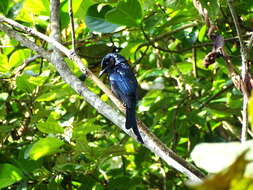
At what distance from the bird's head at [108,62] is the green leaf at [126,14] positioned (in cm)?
43

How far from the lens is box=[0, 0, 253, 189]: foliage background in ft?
6.91

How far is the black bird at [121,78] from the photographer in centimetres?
212

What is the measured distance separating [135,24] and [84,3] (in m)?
0.48

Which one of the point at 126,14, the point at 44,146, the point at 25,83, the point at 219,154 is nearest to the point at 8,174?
the point at 44,146

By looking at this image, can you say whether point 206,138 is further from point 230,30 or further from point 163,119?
point 230,30

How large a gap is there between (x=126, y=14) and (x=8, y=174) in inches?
36.5

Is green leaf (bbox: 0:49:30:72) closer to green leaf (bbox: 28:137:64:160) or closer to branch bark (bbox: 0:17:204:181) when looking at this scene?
branch bark (bbox: 0:17:204:181)

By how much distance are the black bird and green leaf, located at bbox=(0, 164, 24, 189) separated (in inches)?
23.6

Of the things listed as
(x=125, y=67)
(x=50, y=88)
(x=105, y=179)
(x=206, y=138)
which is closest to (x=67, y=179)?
(x=105, y=179)

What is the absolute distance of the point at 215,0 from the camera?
1736mm

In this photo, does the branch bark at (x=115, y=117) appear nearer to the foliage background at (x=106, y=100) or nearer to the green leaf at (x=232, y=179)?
the foliage background at (x=106, y=100)

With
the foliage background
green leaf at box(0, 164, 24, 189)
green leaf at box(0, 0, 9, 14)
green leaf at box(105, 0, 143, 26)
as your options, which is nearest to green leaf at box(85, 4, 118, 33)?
the foliage background

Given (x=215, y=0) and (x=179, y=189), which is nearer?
(x=215, y=0)

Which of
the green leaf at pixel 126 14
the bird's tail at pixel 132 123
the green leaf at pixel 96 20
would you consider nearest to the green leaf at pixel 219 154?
the bird's tail at pixel 132 123
